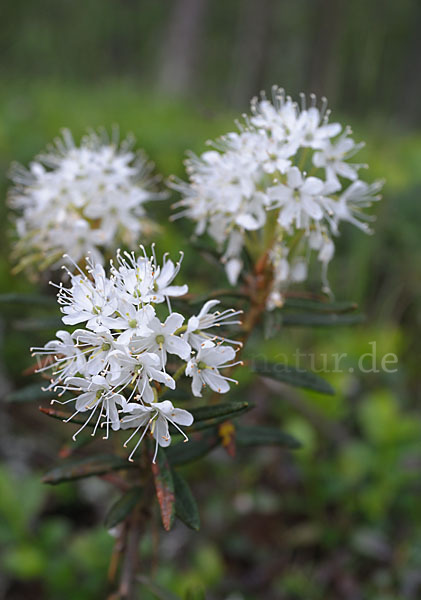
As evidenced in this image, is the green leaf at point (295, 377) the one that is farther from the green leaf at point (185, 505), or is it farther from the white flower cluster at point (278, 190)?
the green leaf at point (185, 505)

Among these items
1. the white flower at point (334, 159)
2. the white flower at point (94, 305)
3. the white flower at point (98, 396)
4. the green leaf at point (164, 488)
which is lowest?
the green leaf at point (164, 488)

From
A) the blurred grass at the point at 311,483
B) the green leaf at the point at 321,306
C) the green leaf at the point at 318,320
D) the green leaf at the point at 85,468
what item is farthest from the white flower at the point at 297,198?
the blurred grass at the point at 311,483

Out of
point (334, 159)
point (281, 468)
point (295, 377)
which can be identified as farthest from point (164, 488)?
point (281, 468)

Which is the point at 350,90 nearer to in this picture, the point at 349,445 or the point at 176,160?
the point at 176,160

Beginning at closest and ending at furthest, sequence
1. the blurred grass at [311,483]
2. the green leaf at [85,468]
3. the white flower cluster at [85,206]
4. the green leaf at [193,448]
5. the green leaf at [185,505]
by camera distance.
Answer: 1. the green leaf at [185,505]
2. the green leaf at [85,468]
3. the green leaf at [193,448]
4. the white flower cluster at [85,206]
5. the blurred grass at [311,483]

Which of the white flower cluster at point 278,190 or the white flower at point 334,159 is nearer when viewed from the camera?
the white flower cluster at point 278,190

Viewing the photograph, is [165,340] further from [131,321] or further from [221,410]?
[221,410]

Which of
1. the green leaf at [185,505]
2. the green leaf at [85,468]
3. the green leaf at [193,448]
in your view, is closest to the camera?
the green leaf at [185,505]

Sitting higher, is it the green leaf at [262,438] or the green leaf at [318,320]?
the green leaf at [318,320]

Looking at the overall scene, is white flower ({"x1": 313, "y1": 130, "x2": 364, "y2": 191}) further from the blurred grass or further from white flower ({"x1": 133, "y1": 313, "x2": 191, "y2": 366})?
the blurred grass
